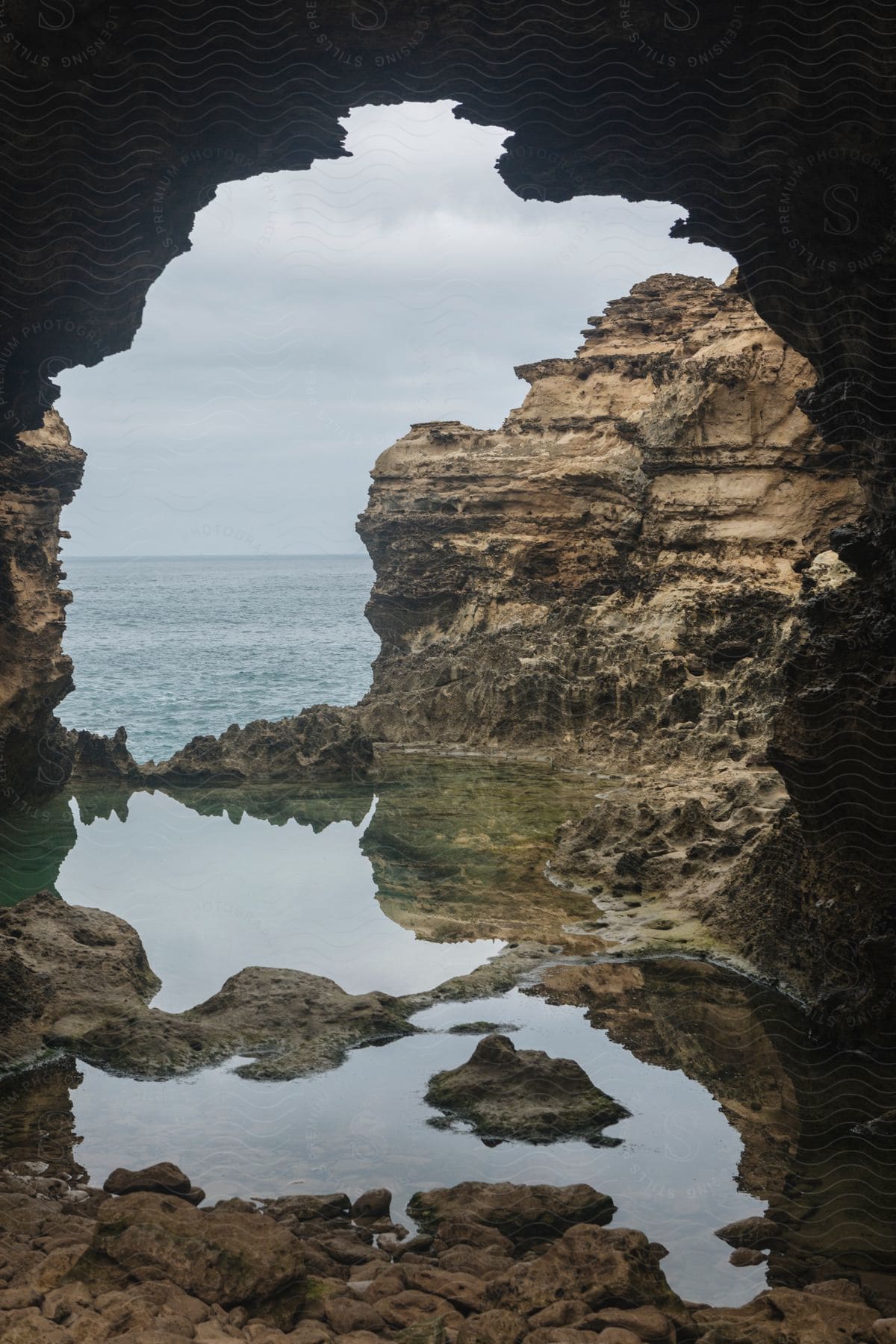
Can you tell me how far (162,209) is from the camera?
10422 millimetres

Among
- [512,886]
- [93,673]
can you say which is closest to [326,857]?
[512,886]

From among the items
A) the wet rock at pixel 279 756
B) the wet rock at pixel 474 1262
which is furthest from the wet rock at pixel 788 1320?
the wet rock at pixel 279 756

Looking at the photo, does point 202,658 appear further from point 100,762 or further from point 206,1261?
point 206,1261

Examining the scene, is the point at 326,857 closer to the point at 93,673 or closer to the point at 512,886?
the point at 512,886

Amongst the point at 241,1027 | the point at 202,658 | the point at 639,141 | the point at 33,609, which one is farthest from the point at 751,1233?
the point at 202,658

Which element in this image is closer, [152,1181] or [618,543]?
[152,1181]

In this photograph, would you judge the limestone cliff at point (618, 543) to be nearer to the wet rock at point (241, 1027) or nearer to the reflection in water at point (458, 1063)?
the reflection in water at point (458, 1063)

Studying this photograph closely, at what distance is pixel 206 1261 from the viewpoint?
5.09 m

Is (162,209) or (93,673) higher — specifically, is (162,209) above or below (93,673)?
below

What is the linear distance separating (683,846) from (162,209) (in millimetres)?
8783

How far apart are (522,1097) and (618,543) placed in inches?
833

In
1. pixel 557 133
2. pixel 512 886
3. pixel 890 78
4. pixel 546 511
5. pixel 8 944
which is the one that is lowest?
pixel 8 944

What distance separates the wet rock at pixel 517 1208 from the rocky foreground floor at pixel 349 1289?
0.06 metres

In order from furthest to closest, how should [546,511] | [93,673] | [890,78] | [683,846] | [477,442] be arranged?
1. [93,673]
2. [477,442]
3. [546,511]
4. [683,846]
5. [890,78]
